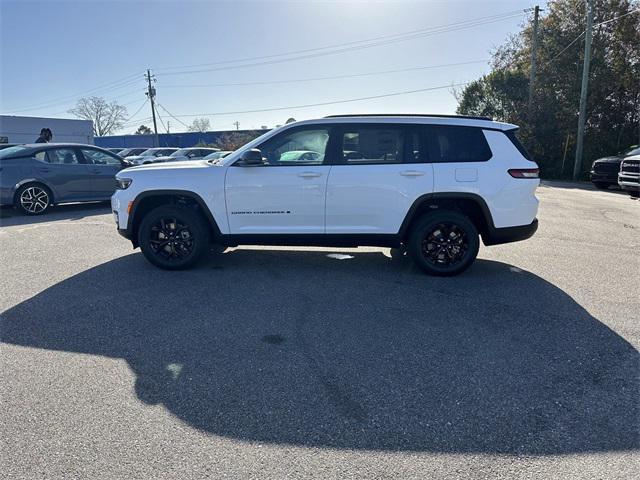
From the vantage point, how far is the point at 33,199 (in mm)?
9742

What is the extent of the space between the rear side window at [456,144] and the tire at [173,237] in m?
3.07

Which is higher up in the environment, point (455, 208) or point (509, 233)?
point (455, 208)

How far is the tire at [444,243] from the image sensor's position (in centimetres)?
524

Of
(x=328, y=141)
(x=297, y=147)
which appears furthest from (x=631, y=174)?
(x=297, y=147)

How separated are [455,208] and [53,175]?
917 cm

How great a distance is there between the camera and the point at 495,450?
2.38 m

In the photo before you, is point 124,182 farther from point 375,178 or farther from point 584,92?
point 584,92

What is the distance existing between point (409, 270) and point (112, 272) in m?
3.91

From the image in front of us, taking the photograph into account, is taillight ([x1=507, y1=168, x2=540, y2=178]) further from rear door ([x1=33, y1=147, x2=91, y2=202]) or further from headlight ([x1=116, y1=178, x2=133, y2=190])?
rear door ([x1=33, y1=147, x2=91, y2=202])

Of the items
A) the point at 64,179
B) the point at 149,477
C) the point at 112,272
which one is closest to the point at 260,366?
the point at 149,477

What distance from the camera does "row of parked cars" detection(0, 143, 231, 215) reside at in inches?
373

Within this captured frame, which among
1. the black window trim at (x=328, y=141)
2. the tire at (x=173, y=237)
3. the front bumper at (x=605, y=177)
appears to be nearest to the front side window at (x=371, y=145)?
the black window trim at (x=328, y=141)

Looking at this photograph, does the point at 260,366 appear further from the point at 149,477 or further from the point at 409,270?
the point at 409,270

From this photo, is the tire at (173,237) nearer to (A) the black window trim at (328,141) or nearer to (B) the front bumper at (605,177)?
(A) the black window trim at (328,141)
